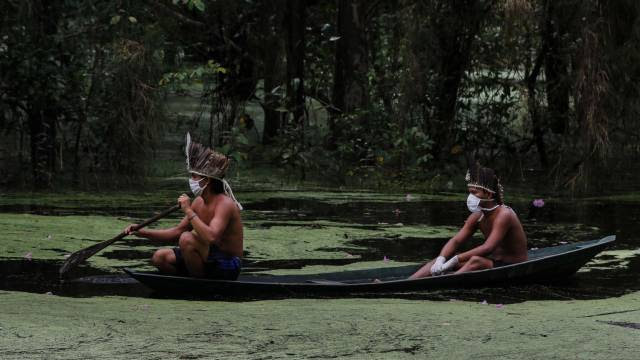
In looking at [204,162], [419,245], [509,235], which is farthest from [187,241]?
[419,245]

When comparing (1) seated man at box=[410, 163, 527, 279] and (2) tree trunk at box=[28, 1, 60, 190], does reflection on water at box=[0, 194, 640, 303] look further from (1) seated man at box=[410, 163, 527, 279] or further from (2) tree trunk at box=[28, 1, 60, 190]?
(2) tree trunk at box=[28, 1, 60, 190]

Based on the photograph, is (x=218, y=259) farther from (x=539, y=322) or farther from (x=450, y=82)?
(x=450, y=82)

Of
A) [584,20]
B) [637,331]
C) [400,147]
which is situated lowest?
[637,331]

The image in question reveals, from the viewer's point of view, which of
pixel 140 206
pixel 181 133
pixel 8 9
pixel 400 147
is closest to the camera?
pixel 140 206

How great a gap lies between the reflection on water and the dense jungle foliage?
1.72m

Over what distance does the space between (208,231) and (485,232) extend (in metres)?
1.80

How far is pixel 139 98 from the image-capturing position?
13102 millimetres

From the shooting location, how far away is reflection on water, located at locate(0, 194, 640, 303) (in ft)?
23.3

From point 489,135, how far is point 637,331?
9.27 m

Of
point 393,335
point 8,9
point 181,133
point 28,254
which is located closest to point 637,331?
point 393,335

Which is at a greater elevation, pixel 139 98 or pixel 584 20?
pixel 584 20

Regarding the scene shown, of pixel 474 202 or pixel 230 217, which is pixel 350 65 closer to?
pixel 474 202

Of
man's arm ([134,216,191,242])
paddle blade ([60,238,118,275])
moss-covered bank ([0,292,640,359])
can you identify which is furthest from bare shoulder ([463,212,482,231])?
paddle blade ([60,238,118,275])

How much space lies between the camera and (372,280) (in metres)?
7.30
